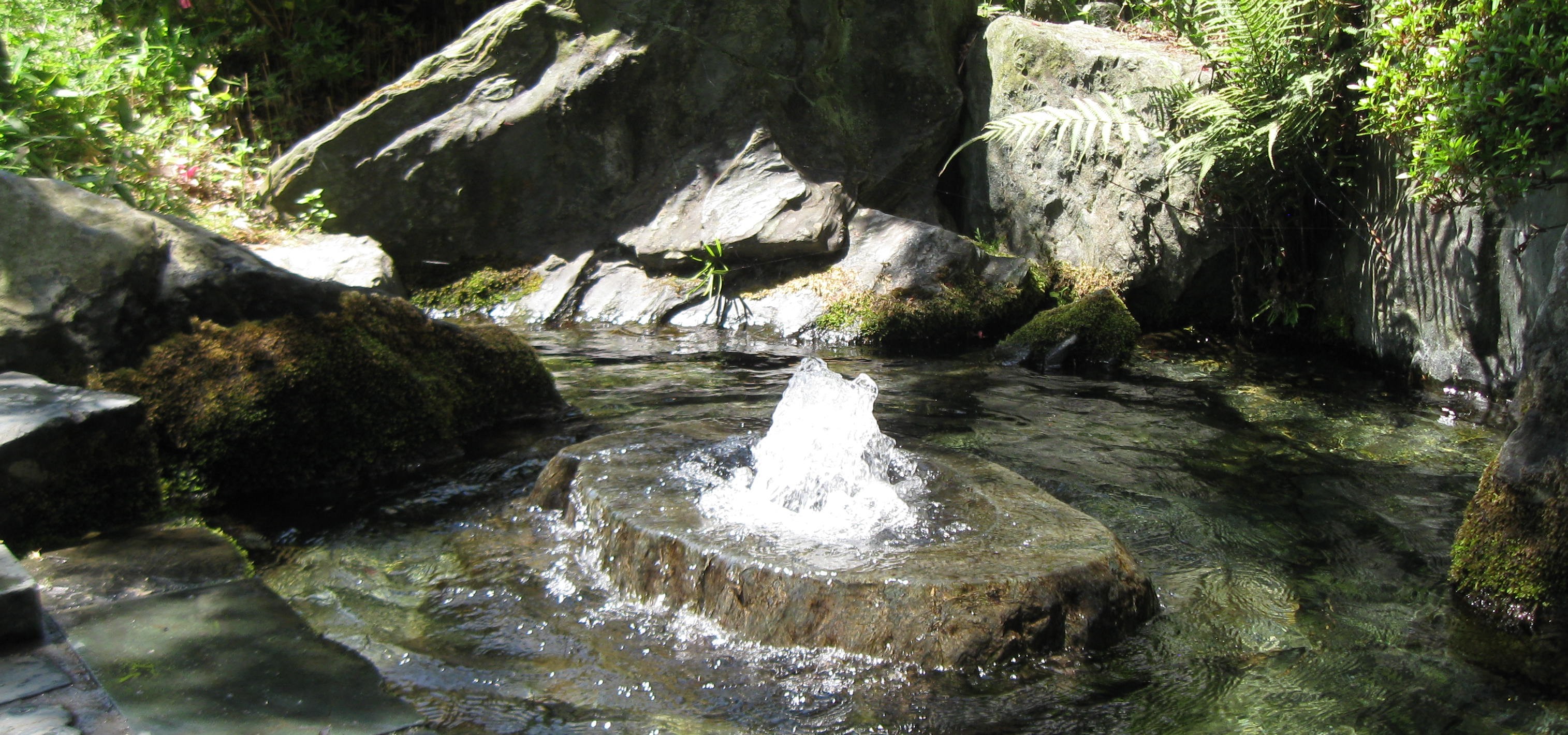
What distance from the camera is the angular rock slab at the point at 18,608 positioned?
2.21 metres

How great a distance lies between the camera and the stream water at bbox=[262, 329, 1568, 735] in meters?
2.65

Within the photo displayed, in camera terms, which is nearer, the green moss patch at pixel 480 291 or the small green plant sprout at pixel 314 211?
the small green plant sprout at pixel 314 211

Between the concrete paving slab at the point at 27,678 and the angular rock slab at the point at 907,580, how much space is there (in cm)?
155

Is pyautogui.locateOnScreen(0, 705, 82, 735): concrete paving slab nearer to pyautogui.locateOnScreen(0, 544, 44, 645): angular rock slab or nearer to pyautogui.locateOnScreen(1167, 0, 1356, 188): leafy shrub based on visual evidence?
pyautogui.locateOnScreen(0, 544, 44, 645): angular rock slab

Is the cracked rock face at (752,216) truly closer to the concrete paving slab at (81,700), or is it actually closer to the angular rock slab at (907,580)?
the angular rock slab at (907,580)

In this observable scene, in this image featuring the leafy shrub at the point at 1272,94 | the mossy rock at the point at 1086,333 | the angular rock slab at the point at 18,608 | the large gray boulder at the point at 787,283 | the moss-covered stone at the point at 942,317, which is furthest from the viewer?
the large gray boulder at the point at 787,283

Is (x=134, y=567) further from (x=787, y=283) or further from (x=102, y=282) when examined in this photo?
(x=787, y=283)

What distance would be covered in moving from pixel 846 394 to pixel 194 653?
236cm

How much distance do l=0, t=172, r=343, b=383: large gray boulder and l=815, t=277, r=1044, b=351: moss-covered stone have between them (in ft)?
15.0

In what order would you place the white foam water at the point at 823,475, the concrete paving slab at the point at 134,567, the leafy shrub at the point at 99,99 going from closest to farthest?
1. the concrete paving slab at the point at 134,567
2. the white foam water at the point at 823,475
3. the leafy shrub at the point at 99,99

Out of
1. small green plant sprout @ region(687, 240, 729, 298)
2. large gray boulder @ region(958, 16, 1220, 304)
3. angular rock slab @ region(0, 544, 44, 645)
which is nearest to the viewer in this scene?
angular rock slab @ region(0, 544, 44, 645)

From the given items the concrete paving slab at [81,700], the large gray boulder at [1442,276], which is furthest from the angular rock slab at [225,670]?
the large gray boulder at [1442,276]

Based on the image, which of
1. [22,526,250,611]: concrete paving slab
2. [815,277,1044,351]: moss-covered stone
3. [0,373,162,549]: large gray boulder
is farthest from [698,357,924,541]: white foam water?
[815,277,1044,351]: moss-covered stone

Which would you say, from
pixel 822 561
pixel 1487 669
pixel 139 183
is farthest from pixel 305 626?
pixel 139 183
